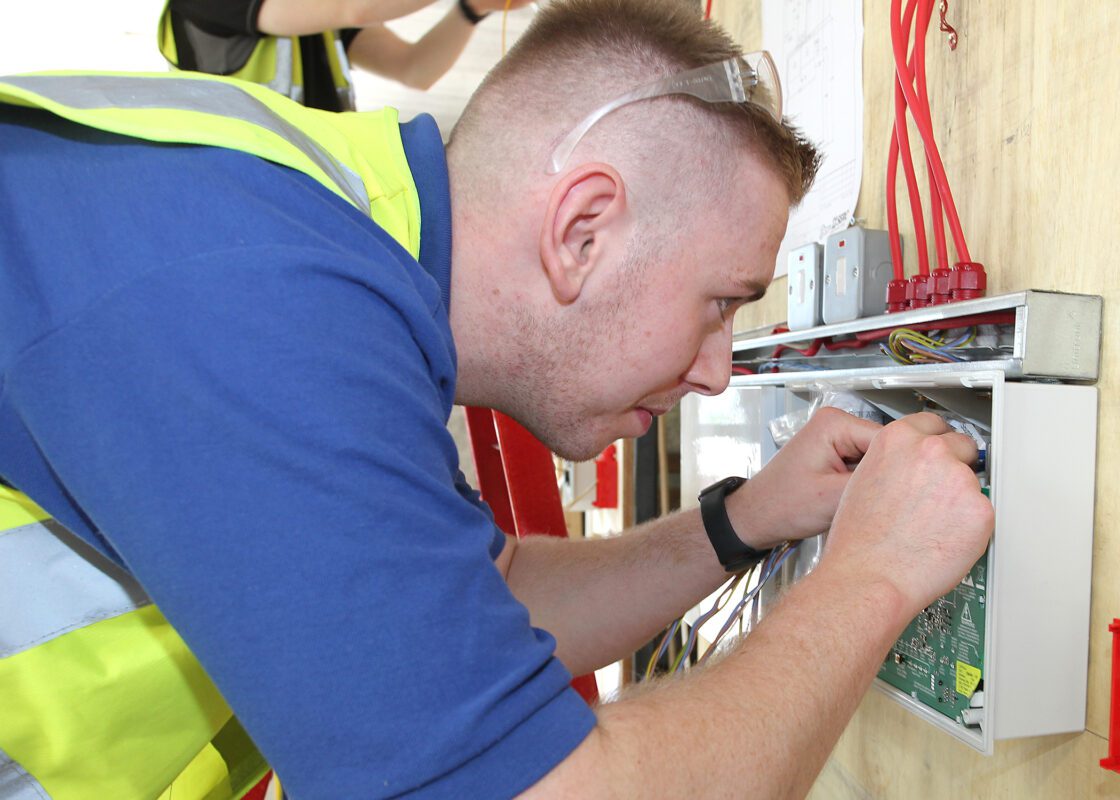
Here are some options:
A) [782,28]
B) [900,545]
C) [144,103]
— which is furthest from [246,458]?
[782,28]

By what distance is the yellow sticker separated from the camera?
2.31 ft

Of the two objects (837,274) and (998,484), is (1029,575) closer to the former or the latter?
Result: (998,484)

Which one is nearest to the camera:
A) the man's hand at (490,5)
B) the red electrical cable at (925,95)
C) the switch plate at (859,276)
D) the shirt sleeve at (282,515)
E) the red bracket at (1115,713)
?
the shirt sleeve at (282,515)

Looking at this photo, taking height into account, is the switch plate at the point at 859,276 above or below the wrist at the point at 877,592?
above

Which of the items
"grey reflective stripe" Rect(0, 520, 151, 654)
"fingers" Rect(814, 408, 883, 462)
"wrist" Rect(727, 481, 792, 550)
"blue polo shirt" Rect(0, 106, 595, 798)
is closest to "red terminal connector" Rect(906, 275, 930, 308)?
"fingers" Rect(814, 408, 883, 462)

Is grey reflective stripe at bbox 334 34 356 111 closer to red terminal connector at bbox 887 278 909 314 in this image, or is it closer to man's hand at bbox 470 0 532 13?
man's hand at bbox 470 0 532 13

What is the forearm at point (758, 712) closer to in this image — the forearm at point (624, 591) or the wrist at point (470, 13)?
the forearm at point (624, 591)

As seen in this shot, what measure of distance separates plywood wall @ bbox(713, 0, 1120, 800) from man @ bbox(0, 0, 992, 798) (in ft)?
0.54

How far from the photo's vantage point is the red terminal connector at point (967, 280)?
82cm

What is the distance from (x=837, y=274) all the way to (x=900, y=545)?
44 centimetres

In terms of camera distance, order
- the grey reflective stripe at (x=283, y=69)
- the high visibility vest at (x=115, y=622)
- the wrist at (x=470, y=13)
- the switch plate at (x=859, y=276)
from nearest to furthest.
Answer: the high visibility vest at (x=115, y=622)
the switch plate at (x=859, y=276)
the grey reflective stripe at (x=283, y=69)
the wrist at (x=470, y=13)

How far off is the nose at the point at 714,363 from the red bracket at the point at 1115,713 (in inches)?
14.4

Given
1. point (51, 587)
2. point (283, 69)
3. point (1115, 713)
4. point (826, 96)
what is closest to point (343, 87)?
point (283, 69)

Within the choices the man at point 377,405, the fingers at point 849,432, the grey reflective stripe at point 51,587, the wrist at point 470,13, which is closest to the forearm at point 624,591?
the fingers at point 849,432
